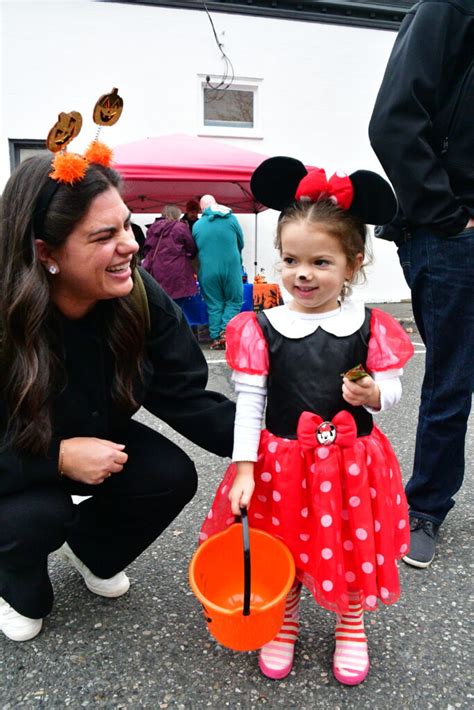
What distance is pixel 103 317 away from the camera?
1.55m

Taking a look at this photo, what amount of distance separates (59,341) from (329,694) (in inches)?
43.0

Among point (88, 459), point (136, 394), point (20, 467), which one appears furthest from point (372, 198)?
point (20, 467)

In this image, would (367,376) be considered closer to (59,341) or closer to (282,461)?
(282,461)

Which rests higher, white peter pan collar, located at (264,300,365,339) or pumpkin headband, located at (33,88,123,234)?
pumpkin headband, located at (33,88,123,234)

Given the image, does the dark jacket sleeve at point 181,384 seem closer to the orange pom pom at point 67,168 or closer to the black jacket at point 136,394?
the black jacket at point 136,394

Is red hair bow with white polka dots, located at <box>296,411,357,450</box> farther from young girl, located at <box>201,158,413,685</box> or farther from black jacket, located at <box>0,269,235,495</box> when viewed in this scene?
black jacket, located at <box>0,269,235,495</box>

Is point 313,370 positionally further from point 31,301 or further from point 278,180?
point 31,301

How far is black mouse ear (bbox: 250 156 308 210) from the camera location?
1.41 m

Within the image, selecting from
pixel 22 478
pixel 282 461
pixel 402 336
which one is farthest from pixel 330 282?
pixel 22 478

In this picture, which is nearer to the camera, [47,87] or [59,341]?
[59,341]

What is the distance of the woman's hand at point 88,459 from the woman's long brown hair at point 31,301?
0.07m

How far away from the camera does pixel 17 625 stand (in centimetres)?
151

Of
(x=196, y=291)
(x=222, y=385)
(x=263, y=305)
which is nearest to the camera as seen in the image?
(x=222, y=385)

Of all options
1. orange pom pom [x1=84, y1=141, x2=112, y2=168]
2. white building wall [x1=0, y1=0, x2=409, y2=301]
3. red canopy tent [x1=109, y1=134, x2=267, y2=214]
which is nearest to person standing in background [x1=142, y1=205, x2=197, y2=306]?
red canopy tent [x1=109, y1=134, x2=267, y2=214]
